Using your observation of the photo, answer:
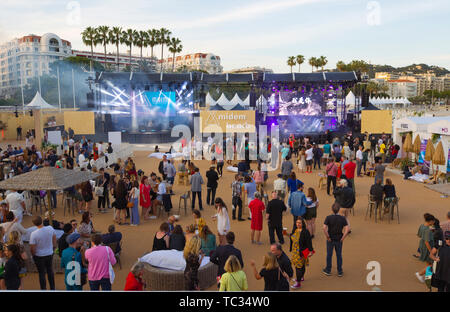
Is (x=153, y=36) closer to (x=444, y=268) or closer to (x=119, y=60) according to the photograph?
(x=119, y=60)

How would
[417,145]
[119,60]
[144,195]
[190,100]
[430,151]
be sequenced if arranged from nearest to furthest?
[144,195]
[430,151]
[417,145]
[190,100]
[119,60]

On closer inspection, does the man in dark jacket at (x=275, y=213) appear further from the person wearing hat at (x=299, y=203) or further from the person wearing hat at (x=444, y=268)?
the person wearing hat at (x=444, y=268)

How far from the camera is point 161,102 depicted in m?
29.7

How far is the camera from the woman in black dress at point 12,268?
15.4 ft

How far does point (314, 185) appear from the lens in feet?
45.1

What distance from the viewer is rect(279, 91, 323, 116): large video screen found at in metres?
29.9

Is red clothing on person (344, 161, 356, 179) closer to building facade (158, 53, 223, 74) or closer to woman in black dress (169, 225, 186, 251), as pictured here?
woman in black dress (169, 225, 186, 251)

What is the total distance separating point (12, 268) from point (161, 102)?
84.5ft

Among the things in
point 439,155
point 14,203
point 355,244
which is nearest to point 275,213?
point 355,244

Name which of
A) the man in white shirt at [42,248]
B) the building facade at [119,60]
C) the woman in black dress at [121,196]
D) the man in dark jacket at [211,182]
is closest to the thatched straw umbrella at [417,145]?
the man in dark jacket at [211,182]

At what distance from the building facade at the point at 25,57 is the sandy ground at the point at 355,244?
1573 inches
